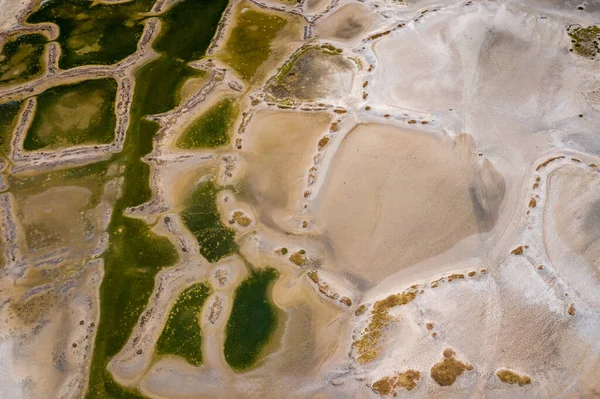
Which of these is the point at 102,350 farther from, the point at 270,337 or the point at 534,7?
the point at 534,7

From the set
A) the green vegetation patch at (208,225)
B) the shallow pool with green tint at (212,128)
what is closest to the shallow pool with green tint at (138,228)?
the green vegetation patch at (208,225)

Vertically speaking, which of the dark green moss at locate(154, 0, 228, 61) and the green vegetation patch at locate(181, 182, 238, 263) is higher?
the dark green moss at locate(154, 0, 228, 61)

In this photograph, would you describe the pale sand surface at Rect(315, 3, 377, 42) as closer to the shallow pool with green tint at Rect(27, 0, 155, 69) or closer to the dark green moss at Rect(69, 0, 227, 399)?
the dark green moss at Rect(69, 0, 227, 399)

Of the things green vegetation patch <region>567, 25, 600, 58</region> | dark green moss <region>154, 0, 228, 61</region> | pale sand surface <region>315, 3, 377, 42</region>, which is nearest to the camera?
green vegetation patch <region>567, 25, 600, 58</region>

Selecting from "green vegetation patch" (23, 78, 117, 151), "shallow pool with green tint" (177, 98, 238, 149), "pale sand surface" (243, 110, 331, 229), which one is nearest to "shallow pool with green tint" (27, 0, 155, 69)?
"green vegetation patch" (23, 78, 117, 151)

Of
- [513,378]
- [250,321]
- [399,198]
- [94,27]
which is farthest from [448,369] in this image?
[94,27]

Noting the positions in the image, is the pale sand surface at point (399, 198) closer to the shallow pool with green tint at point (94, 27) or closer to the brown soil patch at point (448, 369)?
the brown soil patch at point (448, 369)

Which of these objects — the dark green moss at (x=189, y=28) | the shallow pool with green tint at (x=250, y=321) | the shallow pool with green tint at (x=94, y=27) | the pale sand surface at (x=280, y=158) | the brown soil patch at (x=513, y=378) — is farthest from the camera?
the shallow pool with green tint at (x=94, y=27)

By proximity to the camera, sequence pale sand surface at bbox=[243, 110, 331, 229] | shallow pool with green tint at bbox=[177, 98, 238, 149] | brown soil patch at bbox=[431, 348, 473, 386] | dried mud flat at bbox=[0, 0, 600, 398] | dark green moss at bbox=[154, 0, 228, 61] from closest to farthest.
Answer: brown soil patch at bbox=[431, 348, 473, 386] → dried mud flat at bbox=[0, 0, 600, 398] → pale sand surface at bbox=[243, 110, 331, 229] → shallow pool with green tint at bbox=[177, 98, 238, 149] → dark green moss at bbox=[154, 0, 228, 61]
